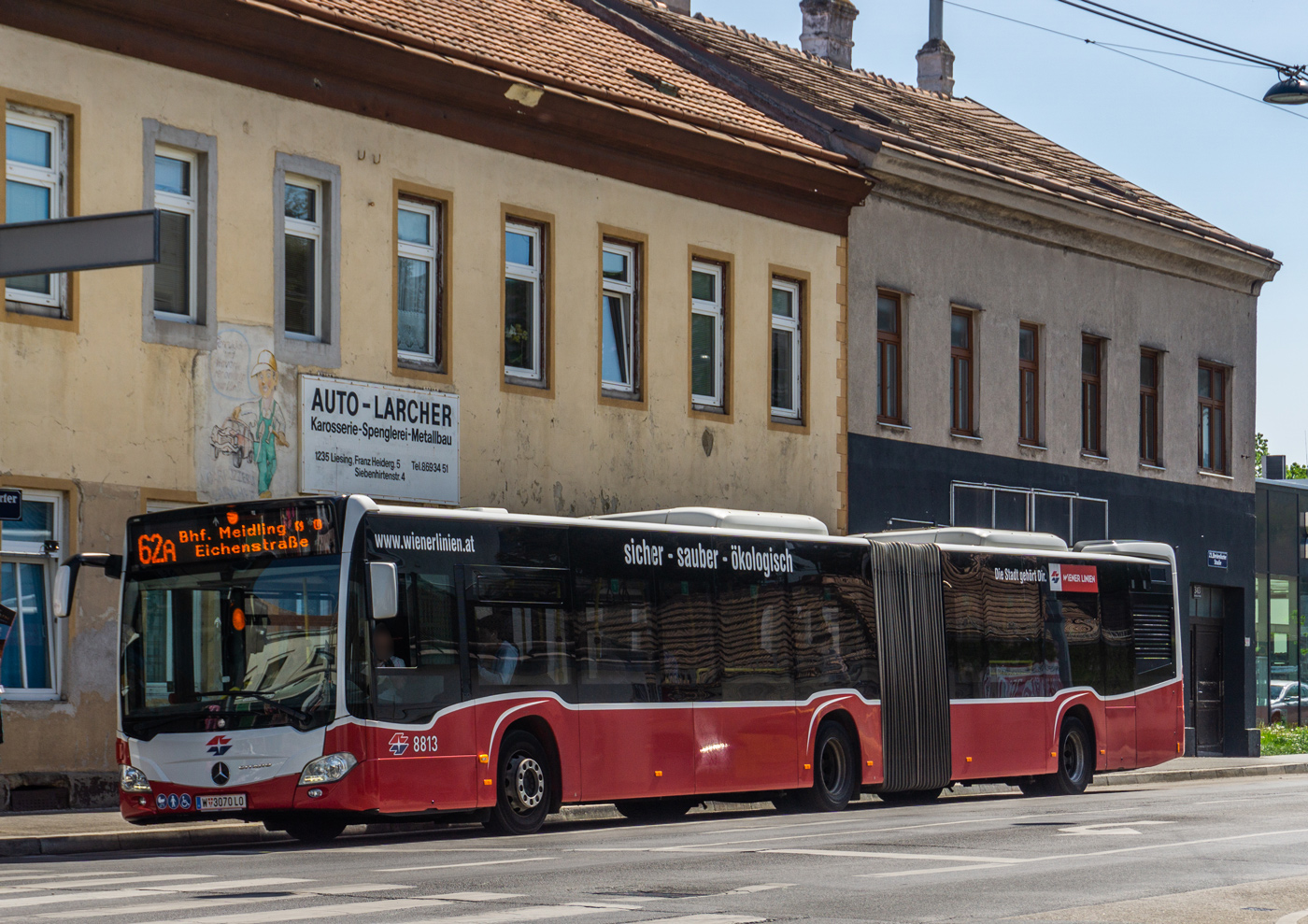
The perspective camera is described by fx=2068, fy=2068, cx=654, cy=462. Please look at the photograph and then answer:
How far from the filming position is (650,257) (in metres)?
26.3

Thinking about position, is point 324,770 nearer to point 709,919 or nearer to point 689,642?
point 689,642

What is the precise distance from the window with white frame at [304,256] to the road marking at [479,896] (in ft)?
38.5

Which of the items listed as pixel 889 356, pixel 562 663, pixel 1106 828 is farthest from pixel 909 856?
pixel 889 356

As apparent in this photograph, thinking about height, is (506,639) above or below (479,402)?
below

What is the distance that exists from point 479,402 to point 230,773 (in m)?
8.45

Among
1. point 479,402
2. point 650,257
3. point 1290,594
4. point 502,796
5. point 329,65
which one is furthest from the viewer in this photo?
point 1290,594

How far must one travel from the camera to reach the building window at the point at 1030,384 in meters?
32.9

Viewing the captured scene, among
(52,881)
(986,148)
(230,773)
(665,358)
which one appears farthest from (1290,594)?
(52,881)

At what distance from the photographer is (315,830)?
A: 17.0 m

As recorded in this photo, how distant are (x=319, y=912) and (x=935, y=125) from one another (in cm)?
2634

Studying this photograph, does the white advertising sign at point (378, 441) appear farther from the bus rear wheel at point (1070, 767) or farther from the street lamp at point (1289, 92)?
the street lamp at point (1289, 92)

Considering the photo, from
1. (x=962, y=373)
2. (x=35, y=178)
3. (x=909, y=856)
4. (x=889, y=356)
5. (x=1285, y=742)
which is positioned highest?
(x=35, y=178)

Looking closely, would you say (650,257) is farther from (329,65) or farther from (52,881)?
(52,881)

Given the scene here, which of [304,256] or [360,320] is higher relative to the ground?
[304,256]
